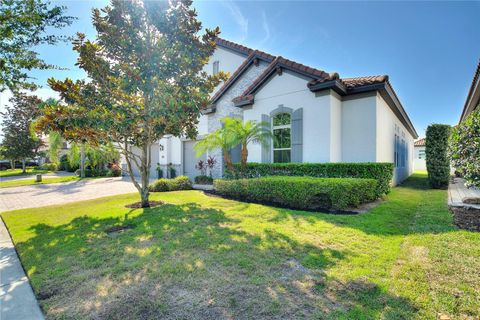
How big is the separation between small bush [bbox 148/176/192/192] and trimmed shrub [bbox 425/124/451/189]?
Result: 41.8 feet

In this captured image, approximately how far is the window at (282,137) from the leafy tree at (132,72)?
15.5 feet

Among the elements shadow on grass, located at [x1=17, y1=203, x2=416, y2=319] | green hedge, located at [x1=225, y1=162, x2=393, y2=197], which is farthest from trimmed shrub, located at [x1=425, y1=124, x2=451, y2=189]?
shadow on grass, located at [x1=17, y1=203, x2=416, y2=319]

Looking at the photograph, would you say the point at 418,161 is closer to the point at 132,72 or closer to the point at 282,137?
the point at 282,137

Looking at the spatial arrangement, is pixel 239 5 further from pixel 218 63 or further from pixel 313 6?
pixel 218 63

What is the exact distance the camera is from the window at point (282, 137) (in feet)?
34.7

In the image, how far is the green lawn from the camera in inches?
96.5

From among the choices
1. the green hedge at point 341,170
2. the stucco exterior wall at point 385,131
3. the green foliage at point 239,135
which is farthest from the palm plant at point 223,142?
the stucco exterior wall at point 385,131

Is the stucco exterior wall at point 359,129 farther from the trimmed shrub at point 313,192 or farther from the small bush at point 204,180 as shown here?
the small bush at point 204,180

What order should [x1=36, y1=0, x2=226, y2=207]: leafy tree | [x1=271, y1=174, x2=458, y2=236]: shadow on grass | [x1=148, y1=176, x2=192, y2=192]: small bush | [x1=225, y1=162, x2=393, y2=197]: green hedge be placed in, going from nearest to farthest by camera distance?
[x1=271, y1=174, x2=458, y2=236]: shadow on grass < [x1=36, y1=0, x2=226, y2=207]: leafy tree < [x1=225, y1=162, x2=393, y2=197]: green hedge < [x1=148, y1=176, x2=192, y2=192]: small bush

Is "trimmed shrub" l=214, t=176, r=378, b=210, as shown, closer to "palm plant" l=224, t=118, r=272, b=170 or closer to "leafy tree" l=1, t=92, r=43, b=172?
"palm plant" l=224, t=118, r=272, b=170

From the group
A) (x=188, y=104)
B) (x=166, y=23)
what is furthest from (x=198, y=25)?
(x=188, y=104)

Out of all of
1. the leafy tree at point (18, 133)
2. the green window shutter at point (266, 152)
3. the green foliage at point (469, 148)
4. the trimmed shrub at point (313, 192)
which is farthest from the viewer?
the leafy tree at point (18, 133)

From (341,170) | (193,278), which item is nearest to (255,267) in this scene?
(193,278)

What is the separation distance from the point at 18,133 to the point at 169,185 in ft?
83.5
